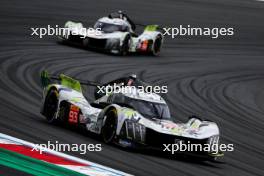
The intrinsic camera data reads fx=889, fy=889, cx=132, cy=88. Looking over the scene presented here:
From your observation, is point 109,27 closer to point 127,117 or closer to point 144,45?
point 144,45

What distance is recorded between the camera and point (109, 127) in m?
14.8

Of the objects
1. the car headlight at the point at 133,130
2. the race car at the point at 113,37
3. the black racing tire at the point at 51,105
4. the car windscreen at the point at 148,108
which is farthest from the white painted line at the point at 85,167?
the race car at the point at 113,37

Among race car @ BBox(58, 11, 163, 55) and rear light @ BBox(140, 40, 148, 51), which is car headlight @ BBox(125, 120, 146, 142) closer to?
race car @ BBox(58, 11, 163, 55)

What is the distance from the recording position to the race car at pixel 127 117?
14.4 m

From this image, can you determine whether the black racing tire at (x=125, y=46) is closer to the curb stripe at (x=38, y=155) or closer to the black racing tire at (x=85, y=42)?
the black racing tire at (x=85, y=42)

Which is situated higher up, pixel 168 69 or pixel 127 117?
pixel 127 117

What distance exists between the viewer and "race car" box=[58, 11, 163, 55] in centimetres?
2742

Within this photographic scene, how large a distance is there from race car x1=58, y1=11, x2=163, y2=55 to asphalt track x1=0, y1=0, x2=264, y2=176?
1.40 ft

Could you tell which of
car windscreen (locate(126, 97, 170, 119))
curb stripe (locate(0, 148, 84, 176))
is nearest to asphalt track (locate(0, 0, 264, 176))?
car windscreen (locate(126, 97, 170, 119))

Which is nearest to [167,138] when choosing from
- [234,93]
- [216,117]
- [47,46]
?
[216,117]

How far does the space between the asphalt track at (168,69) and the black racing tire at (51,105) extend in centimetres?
17

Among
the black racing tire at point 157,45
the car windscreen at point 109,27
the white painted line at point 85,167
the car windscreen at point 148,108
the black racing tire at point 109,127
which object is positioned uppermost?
the car windscreen at point 109,27

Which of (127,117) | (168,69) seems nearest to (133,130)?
(127,117)

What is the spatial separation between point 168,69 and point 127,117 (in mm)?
12068
